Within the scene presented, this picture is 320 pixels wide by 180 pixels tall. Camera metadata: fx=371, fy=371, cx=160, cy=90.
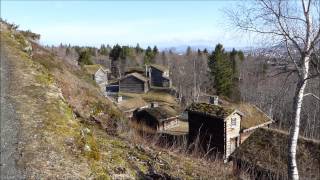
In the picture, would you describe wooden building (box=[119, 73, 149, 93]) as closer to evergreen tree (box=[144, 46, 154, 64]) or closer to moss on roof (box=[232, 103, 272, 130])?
evergreen tree (box=[144, 46, 154, 64])

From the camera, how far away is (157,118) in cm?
4166

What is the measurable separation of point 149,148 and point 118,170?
3.07 m

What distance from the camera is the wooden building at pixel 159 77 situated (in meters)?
78.1

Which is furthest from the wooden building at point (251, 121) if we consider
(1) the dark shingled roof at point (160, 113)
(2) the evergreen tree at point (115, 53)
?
(2) the evergreen tree at point (115, 53)

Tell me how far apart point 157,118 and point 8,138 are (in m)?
34.2

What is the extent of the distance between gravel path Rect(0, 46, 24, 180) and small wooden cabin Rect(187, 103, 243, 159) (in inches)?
779

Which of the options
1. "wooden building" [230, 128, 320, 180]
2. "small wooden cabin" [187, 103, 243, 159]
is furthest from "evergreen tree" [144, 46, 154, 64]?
"wooden building" [230, 128, 320, 180]

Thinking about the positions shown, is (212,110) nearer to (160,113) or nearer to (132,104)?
(160,113)

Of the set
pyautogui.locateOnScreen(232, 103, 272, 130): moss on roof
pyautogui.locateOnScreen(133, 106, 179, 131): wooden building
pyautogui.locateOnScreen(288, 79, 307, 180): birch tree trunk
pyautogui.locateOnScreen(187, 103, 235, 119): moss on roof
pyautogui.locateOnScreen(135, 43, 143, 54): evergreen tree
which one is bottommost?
pyautogui.locateOnScreen(133, 106, 179, 131): wooden building

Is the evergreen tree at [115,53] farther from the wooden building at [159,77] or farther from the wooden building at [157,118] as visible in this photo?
the wooden building at [157,118]

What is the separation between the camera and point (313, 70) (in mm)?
10727

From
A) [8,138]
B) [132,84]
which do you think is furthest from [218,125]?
[132,84]

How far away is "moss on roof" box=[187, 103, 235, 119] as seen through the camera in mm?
28370

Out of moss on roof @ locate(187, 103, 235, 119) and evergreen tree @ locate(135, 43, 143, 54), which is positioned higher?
evergreen tree @ locate(135, 43, 143, 54)
